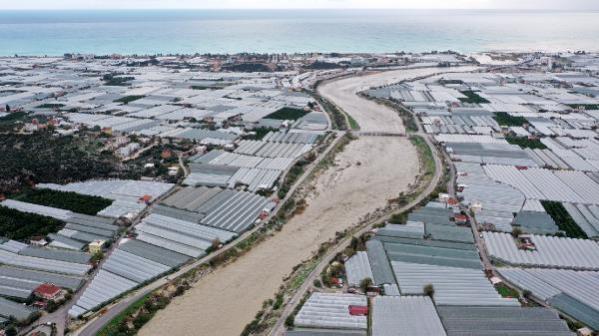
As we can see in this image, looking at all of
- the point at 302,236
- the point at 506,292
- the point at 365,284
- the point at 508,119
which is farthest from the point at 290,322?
the point at 508,119

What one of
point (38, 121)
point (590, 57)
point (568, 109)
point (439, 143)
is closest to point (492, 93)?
point (568, 109)

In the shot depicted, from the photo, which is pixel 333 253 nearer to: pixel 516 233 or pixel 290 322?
pixel 290 322

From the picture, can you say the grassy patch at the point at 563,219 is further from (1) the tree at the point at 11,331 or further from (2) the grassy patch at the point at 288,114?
(2) the grassy patch at the point at 288,114

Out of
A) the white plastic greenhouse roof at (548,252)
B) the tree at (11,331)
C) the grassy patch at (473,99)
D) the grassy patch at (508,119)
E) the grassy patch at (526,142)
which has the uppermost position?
the grassy patch at (473,99)

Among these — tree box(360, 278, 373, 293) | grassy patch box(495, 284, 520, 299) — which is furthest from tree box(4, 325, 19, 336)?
grassy patch box(495, 284, 520, 299)

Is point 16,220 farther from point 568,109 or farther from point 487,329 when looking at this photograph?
point 568,109

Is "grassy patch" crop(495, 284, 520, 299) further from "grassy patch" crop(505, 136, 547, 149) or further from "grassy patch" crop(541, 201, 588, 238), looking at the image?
"grassy patch" crop(505, 136, 547, 149)

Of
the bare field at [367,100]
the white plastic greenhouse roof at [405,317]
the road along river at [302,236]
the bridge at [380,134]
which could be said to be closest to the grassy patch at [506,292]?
the white plastic greenhouse roof at [405,317]
